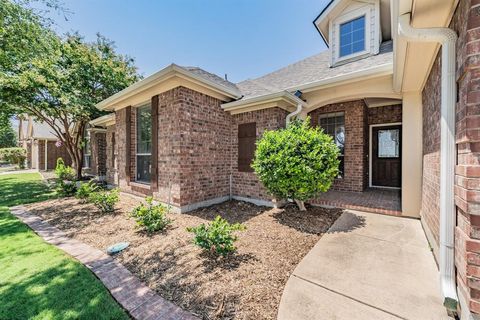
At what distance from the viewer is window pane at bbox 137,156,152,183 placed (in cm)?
678

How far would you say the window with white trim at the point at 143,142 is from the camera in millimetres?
6820

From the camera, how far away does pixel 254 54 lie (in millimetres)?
10570

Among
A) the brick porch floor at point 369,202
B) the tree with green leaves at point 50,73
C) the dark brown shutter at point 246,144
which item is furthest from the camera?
the tree with green leaves at point 50,73

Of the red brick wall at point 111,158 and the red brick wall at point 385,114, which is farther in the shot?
Result: the red brick wall at point 111,158

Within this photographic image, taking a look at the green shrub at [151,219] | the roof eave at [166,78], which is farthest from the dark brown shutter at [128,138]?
the green shrub at [151,219]

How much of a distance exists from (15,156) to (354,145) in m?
34.3

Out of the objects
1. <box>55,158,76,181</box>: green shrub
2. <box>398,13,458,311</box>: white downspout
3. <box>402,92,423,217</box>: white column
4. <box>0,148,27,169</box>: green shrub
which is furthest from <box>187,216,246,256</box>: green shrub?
<box>0,148,27,169</box>: green shrub

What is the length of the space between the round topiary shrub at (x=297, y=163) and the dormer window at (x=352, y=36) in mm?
3762

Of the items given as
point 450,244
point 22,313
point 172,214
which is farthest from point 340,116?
A: point 22,313

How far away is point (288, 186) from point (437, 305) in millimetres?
2788

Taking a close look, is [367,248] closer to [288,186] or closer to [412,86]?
[288,186]

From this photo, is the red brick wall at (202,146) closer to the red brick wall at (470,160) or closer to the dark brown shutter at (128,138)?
the dark brown shutter at (128,138)

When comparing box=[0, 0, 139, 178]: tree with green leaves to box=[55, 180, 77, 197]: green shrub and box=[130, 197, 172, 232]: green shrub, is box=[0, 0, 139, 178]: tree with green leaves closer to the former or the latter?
box=[55, 180, 77, 197]: green shrub

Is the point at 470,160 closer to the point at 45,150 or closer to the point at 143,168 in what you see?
the point at 143,168
